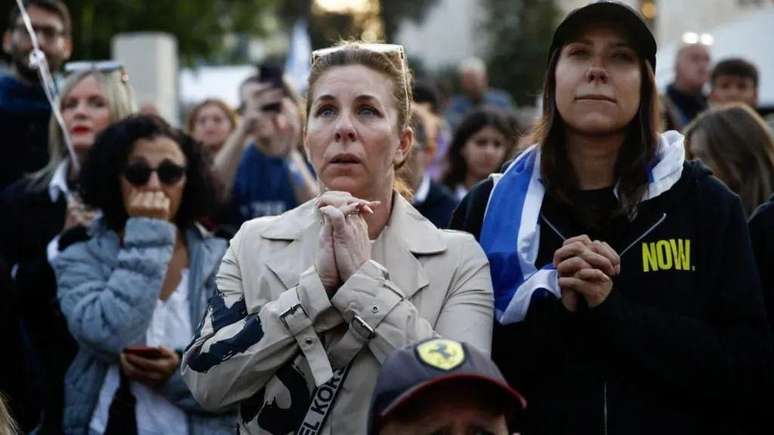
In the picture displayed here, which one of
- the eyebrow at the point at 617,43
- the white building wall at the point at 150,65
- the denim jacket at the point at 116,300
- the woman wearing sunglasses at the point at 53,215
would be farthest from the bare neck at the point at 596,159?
the white building wall at the point at 150,65

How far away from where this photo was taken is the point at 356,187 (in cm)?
368

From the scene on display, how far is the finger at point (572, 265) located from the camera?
138 inches

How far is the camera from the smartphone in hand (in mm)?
5168

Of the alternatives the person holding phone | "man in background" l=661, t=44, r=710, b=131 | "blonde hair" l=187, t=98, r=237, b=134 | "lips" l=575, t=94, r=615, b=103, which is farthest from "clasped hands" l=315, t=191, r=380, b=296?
"man in background" l=661, t=44, r=710, b=131

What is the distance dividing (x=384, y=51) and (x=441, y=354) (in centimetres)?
114

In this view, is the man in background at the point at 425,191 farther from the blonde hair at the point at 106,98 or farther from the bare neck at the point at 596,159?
the bare neck at the point at 596,159

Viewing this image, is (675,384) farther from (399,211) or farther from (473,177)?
(473,177)

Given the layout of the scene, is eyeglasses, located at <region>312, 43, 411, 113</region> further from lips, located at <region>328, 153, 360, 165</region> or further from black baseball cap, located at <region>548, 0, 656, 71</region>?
black baseball cap, located at <region>548, 0, 656, 71</region>

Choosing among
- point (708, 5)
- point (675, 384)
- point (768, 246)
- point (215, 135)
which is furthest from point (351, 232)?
point (708, 5)

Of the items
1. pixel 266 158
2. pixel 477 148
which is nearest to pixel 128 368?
pixel 266 158

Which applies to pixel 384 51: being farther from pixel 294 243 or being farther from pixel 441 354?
pixel 441 354

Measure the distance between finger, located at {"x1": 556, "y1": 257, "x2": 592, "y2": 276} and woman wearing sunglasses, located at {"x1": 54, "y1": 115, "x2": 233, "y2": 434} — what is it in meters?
2.14

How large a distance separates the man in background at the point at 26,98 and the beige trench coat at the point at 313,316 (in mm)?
4157

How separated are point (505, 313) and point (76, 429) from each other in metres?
2.26
